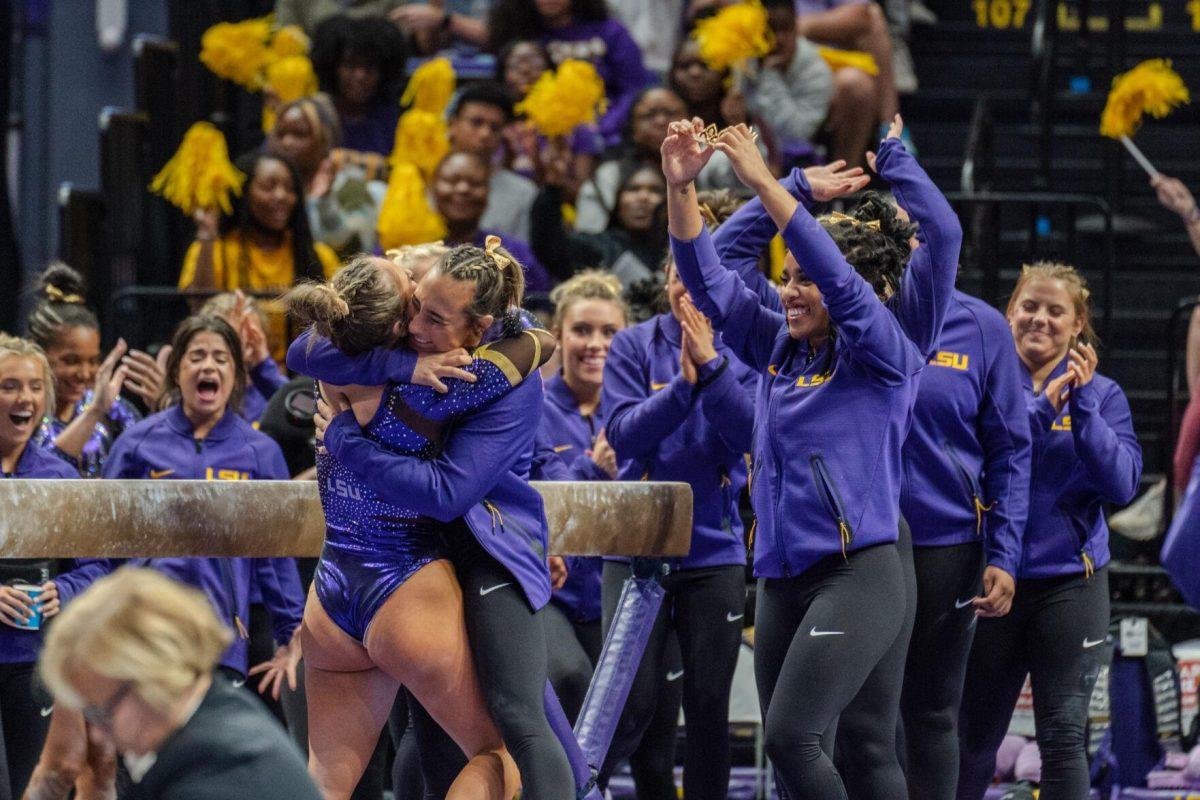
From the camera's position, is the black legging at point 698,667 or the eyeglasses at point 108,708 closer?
the eyeglasses at point 108,708

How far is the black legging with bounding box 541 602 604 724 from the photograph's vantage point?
5.30 meters

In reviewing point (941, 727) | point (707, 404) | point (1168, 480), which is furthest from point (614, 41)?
point (941, 727)

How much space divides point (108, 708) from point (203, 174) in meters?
5.17

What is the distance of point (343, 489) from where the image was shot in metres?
3.97

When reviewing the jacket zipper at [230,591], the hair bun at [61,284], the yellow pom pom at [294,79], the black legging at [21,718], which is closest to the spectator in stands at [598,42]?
the yellow pom pom at [294,79]

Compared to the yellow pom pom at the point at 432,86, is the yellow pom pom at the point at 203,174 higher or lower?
lower

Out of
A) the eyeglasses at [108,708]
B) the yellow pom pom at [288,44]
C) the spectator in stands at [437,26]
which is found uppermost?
the spectator in stands at [437,26]

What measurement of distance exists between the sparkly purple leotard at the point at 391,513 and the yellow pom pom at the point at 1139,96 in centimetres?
456

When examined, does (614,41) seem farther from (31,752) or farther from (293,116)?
(31,752)

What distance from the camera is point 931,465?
493 cm

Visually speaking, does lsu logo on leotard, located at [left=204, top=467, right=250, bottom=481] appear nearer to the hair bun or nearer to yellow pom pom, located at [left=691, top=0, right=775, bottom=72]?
the hair bun

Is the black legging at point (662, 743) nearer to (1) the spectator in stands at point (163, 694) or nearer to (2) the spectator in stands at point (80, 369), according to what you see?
(2) the spectator in stands at point (80, 369)

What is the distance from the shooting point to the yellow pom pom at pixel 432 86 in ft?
28.0

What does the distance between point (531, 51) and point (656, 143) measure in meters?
1.17
